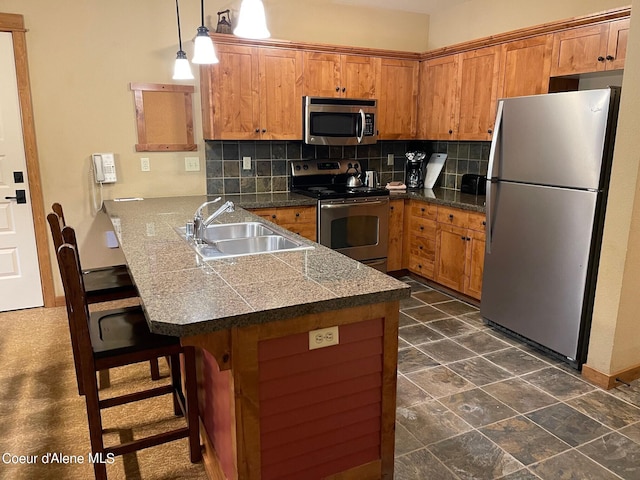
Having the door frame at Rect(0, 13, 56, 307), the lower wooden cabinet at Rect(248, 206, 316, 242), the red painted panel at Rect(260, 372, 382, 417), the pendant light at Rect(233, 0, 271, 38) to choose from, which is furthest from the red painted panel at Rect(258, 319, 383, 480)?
the door frame at Rect(0, 13, 56, 307)

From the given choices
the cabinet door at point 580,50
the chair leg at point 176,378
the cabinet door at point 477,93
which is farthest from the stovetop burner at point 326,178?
the chair leg at point 176,378

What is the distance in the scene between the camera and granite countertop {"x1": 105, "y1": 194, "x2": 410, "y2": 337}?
143cm

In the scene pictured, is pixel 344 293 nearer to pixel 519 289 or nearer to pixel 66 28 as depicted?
pixel 519 289

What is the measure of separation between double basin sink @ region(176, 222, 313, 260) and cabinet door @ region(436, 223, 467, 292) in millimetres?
1879

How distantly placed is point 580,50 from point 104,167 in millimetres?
3569

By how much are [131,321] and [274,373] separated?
76 cm

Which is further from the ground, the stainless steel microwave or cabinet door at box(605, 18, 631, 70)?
cabinet door at box(605, 18, 631, 70)

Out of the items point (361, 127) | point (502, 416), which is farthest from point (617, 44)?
point (502, 416)

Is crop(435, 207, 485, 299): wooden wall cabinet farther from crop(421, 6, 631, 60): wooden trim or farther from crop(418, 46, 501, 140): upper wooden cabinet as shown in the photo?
crop(421, 6, 631, 60): wooden trim

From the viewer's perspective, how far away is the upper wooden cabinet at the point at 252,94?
12.6ft

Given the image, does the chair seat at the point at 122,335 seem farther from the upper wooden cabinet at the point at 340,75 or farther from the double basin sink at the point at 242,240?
the upper wooden cabinet at the point at 340,75

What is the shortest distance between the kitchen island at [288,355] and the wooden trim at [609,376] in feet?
5.17

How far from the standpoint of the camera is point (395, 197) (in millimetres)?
4469

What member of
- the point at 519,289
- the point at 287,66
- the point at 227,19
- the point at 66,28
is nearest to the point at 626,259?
the point at 519,289
